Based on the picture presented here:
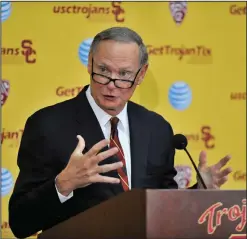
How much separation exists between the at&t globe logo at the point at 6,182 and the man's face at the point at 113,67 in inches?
59.4

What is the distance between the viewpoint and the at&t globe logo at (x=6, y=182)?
3.95m

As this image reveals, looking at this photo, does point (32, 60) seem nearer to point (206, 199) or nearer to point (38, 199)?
point (38, 199)

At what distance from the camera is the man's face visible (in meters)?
2.52

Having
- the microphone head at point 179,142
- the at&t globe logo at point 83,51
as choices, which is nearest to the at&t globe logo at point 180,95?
the at&t globe logo at point 83,51

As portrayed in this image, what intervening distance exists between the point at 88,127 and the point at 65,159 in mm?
160

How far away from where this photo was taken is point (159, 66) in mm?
4172

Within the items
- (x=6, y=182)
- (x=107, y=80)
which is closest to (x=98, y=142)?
(x=107, y=80)

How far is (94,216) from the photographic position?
1.89 m

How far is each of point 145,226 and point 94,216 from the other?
0.24 m

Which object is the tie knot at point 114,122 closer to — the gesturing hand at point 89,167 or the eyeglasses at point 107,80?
the eyeglasses at point 107,80

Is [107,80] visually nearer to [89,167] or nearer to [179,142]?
[179,142]

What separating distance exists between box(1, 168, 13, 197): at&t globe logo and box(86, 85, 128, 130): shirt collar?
1.42 meters

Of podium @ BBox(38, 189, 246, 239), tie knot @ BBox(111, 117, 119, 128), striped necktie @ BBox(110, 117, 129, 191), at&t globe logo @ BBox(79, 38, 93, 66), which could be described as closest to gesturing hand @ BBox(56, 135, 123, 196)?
podium @ BBox(38, 189, 246, 239)

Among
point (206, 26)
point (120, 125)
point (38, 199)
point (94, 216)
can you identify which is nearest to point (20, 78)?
point (206, 26)
